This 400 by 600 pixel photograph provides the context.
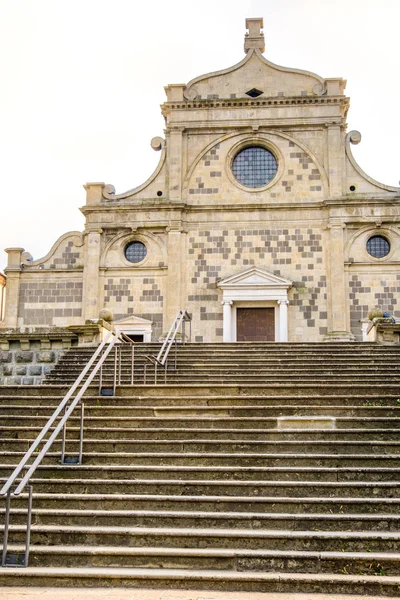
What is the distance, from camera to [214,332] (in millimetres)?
22188

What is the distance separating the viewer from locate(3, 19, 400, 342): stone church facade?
2217 cm

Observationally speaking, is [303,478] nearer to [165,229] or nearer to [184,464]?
[184,464]

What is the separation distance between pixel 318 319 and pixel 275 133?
643 centimetres

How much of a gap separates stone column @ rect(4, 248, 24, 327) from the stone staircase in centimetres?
1275

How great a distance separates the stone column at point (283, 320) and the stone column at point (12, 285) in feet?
28.1

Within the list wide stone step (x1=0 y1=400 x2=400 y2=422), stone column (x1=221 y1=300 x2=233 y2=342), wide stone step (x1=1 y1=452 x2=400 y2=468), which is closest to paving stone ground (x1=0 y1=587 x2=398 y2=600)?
wide stone step (x1=1 y1=452 x2=400 y2=468)

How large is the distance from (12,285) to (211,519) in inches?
688

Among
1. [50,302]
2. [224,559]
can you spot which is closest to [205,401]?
[224,559]

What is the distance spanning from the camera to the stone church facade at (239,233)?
22.2 metres

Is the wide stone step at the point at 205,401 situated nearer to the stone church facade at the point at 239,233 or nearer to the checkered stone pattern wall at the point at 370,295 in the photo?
the stone church facade at the point at 239,233

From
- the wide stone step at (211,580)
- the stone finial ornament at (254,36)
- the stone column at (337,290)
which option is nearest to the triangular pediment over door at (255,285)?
the stone column at (337,290)

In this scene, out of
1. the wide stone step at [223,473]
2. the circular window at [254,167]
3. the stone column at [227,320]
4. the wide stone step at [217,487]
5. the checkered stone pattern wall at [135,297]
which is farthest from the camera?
the circular window at [254,167]

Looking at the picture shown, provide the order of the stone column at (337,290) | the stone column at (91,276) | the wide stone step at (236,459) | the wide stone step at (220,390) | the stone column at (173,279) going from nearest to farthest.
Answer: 1. the wide stone step at (236,459)
2. the wide stone step at (220,390)
3. the stone column at (337,290)
4. the stone column at (173,279)
5. the stone column at (91,276)

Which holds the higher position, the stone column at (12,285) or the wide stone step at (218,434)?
the stone column at (12,285)
